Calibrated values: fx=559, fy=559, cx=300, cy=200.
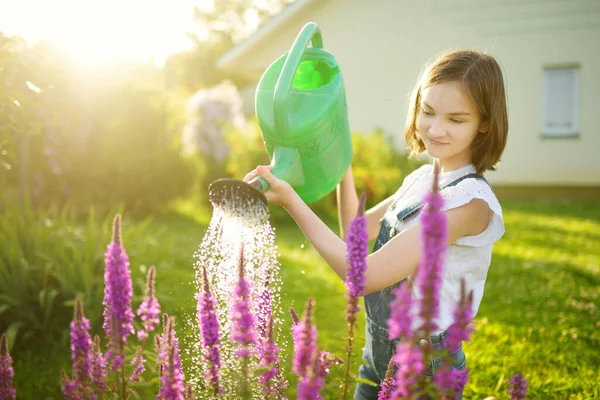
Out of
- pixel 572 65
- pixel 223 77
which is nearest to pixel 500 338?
pixel 572 65

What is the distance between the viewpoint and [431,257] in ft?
3.58

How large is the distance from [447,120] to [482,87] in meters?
0.17

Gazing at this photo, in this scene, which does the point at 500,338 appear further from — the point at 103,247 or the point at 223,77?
the point at 223,77

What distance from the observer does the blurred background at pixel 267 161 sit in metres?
3.23

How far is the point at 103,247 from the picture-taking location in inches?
156

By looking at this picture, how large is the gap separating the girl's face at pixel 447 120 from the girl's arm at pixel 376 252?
0.80 feet

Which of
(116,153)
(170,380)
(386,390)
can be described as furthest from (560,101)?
(170,380)

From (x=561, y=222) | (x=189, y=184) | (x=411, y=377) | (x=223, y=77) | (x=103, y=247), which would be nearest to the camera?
(x=411, y=377)

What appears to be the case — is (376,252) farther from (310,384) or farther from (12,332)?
(12,332)

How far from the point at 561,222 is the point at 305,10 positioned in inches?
263

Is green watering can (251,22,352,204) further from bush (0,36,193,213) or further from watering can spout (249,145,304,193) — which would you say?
bush (0,36,193,213)

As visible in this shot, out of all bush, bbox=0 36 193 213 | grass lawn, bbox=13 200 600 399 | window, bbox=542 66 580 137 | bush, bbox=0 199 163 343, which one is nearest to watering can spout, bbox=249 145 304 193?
grass lawn, bbox=13 200 600 399

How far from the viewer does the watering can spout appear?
76.6 inches

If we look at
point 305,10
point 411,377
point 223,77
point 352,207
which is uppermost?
point 223,77
